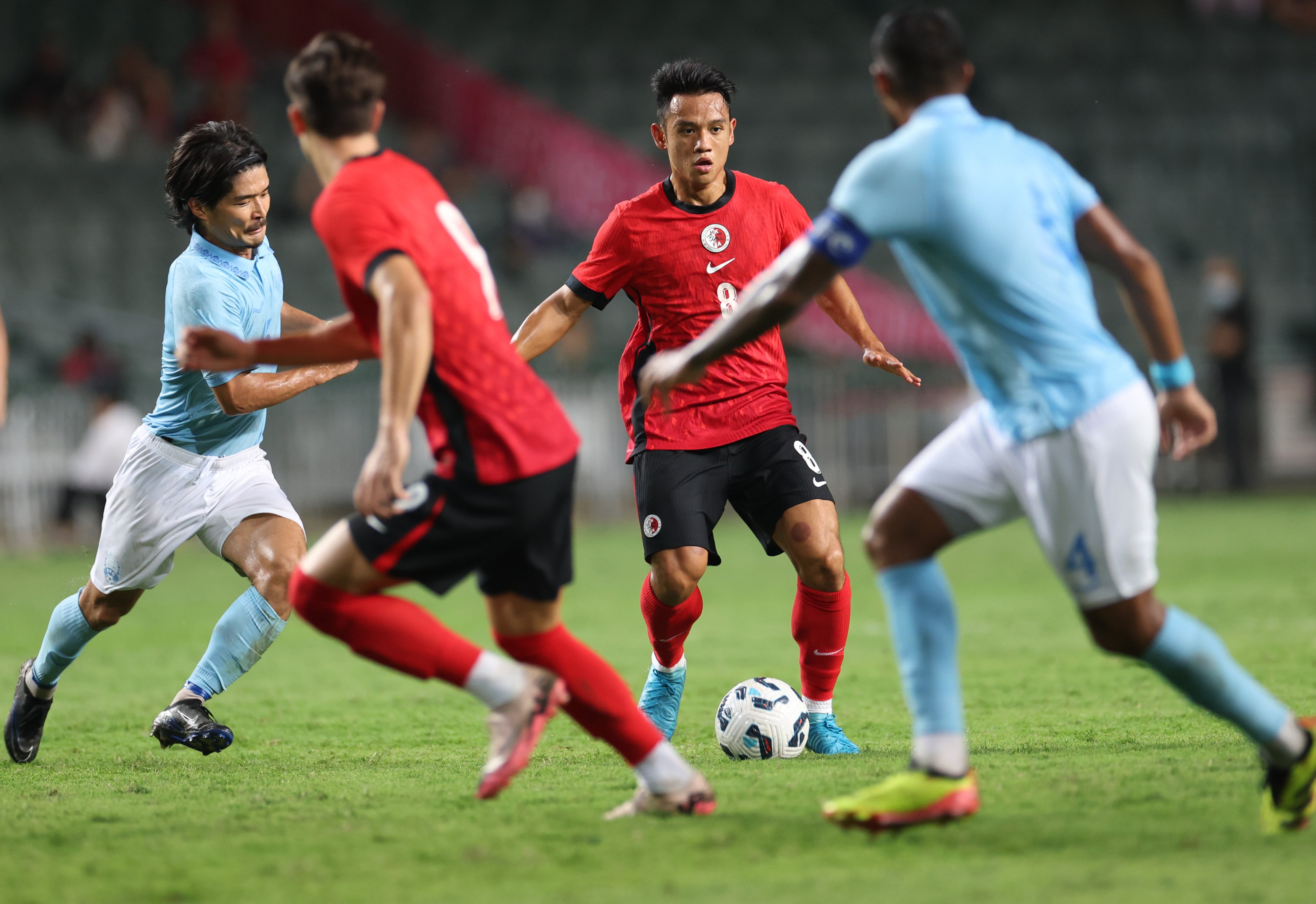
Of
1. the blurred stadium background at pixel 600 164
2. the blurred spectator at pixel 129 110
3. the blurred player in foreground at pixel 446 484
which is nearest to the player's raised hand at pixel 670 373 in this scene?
the blurred player in foreground at pixel 446 484

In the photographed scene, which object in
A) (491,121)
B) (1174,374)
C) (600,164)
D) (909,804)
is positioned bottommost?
(909,804)

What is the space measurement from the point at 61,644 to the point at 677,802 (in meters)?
2.92

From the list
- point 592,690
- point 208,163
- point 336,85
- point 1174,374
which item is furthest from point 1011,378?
point 208,163

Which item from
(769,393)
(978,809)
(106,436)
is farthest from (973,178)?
(106,436)

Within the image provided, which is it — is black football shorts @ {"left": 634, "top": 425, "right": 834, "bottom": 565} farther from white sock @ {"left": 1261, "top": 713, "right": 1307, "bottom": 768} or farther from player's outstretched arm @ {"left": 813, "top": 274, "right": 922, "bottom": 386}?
white sock @ {"left": 1261, "top": 713, "right": 1307, "bottom": 768}

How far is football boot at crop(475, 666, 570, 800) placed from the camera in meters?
3.91

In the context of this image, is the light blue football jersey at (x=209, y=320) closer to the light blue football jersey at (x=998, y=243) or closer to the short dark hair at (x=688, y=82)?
the short dark hair at (x=688, y=82)

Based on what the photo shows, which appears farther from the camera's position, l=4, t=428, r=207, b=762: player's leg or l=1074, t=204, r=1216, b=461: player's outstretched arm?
l=4, t=428, r=207, b=762: player's leg

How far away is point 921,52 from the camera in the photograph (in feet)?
12.3

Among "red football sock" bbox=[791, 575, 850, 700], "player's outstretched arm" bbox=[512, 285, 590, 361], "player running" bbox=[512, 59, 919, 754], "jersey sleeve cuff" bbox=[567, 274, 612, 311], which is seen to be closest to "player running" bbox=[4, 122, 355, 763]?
"player's outstretched arm" bbox=[512, 285, 590, 361]

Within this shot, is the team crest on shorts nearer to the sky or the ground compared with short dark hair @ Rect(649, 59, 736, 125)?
nearer to the ground

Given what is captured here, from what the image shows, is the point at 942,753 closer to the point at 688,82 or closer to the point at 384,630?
the point at 384,630

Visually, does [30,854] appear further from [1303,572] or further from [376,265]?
[1303,572]

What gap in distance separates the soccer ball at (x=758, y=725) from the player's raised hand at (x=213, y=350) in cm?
219
